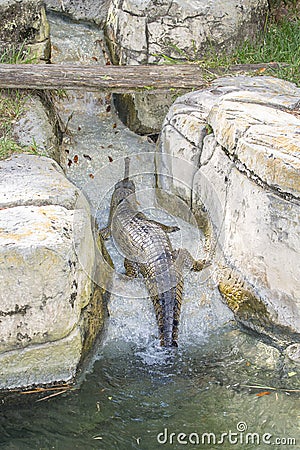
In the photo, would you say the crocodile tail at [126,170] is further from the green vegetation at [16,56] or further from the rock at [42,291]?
the rock at [42,291]

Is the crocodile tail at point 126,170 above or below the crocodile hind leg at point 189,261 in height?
above

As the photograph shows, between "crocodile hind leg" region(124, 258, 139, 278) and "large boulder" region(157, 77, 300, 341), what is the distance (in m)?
0.64

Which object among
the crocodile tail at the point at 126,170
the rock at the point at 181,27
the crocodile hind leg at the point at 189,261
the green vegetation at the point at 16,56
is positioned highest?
the rock at the point at 181,27

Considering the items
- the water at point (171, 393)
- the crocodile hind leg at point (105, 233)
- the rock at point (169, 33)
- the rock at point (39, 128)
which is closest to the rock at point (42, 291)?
the water at point (171, 393)

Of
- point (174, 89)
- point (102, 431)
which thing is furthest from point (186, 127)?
point (102, 431)

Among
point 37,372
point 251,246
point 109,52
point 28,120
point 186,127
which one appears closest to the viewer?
point 37,372

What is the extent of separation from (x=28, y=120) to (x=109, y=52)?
6.28ft

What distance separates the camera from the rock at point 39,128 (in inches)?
229

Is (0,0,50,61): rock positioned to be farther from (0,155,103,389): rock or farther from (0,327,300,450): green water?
(0,327,300,450): green water

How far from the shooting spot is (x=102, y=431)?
379 cm

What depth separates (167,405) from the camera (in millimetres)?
3971

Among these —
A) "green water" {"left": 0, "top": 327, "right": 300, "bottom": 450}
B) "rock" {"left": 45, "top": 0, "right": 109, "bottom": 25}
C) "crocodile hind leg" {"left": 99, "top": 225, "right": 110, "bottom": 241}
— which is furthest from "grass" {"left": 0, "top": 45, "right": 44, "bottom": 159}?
"green water" {"left": 0, "top": 327, "right": 300, "bottom": 450}

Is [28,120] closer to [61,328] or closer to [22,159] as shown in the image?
[22,159]
